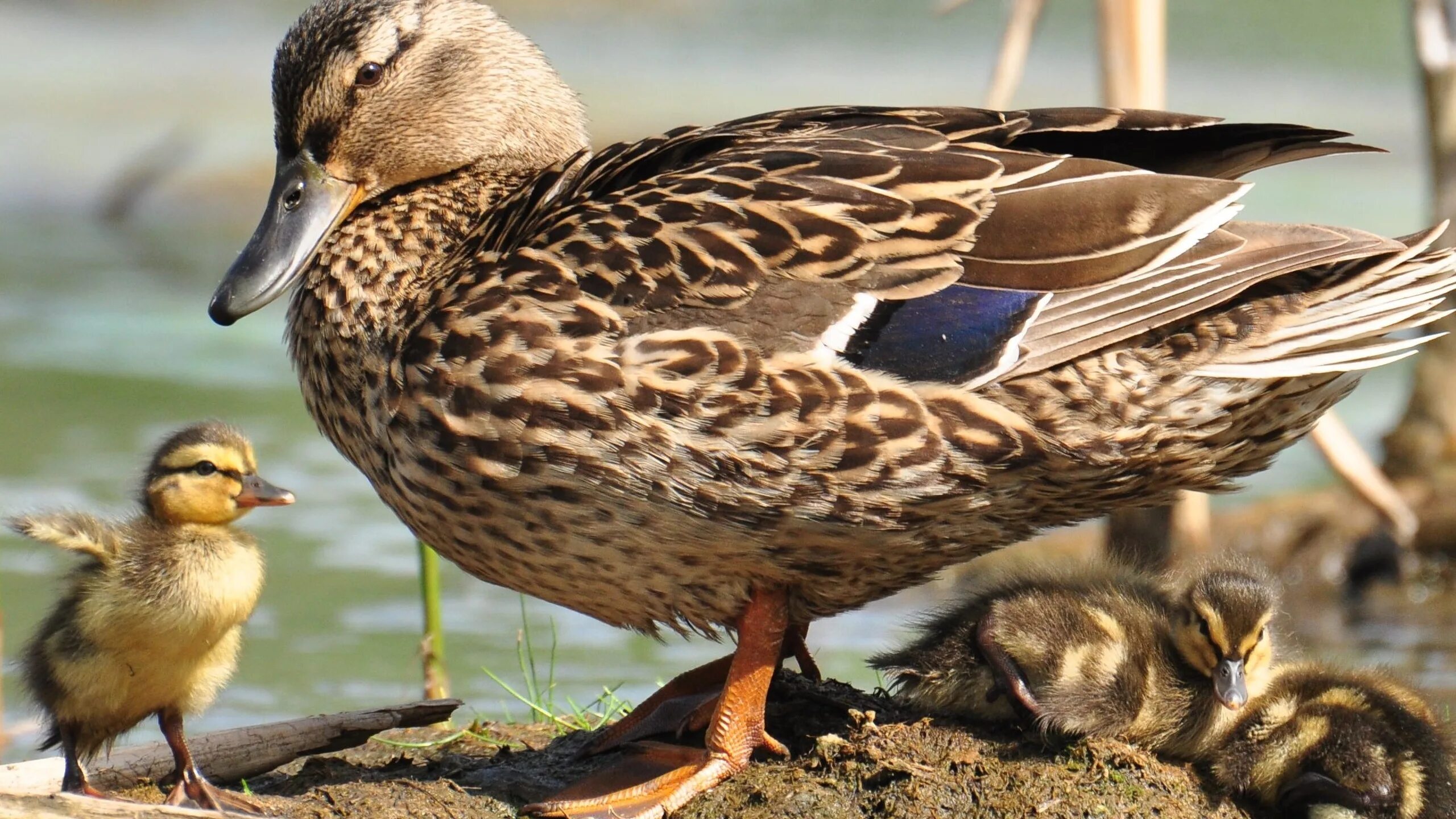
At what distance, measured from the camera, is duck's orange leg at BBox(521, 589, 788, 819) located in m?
4.37

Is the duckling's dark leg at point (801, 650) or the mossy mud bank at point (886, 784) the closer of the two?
the mossy mud bank at point (886, 784)

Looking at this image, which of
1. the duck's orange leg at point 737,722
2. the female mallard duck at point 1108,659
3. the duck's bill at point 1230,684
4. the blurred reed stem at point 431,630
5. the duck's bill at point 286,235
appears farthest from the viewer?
the blurred reed stem at point 431,630

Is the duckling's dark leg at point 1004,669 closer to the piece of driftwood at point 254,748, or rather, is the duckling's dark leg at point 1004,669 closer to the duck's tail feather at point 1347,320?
the duck's tail feather at point 1347,320

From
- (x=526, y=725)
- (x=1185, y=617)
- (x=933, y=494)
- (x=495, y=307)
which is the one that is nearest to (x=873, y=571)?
(x=933, y=494)

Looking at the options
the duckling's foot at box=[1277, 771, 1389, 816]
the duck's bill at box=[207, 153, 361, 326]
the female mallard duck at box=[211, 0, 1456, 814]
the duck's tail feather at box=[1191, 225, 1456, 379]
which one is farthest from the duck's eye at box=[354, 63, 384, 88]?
the duckling's foot at box=[1277, 771, 1389, 816]

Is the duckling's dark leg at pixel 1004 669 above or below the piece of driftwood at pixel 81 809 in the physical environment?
above

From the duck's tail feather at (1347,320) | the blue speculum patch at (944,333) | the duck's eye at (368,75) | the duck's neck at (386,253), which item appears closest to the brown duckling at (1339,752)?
the duck's tail feather at (1347,320)

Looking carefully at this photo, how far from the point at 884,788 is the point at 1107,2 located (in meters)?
3.84

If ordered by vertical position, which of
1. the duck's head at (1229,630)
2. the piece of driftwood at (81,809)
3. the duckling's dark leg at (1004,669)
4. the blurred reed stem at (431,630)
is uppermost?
the duck's head at (1229,630)

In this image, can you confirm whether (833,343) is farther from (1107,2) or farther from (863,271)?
(1107,2)

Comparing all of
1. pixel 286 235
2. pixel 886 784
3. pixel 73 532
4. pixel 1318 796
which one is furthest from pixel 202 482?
pixel 1318 796

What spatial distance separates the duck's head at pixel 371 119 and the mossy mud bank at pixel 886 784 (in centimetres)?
116

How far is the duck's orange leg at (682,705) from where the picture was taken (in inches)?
186

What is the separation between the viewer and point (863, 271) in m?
4.17
